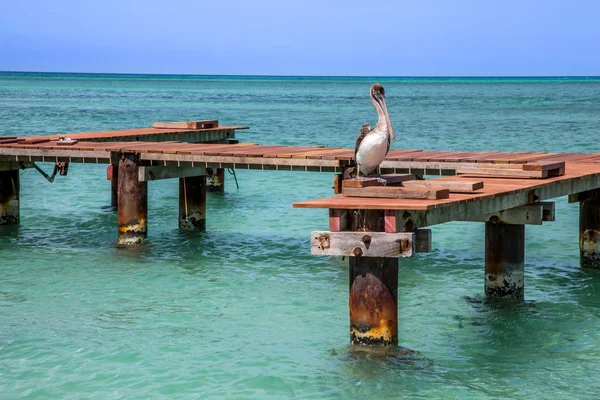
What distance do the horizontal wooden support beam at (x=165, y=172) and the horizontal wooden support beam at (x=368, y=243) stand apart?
26.9ft

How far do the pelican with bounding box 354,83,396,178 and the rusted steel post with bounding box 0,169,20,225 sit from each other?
405 inches

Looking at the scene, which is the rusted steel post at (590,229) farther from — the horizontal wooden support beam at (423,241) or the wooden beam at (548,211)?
the horizontal wooden support beam at (423,241)

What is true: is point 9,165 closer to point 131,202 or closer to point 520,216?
point 131,202

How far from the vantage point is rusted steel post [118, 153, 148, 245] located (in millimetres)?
18734

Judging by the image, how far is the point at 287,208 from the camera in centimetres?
2505

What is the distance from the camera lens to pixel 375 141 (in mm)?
12258

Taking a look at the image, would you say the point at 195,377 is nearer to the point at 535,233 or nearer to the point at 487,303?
the point at 487,303

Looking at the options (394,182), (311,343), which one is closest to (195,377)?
(311,343)

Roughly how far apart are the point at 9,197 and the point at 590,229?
36.4ft

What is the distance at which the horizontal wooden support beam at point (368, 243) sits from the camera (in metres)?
10.9

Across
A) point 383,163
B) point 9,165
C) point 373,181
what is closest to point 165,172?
point 9,165

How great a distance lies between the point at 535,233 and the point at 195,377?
434 inches

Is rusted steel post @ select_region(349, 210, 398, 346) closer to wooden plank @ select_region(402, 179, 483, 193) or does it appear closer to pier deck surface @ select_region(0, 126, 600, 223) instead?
pier deck surface @ select_region(0, 126, 600, 223)

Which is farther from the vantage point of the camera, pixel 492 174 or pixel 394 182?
pixel 492 174
